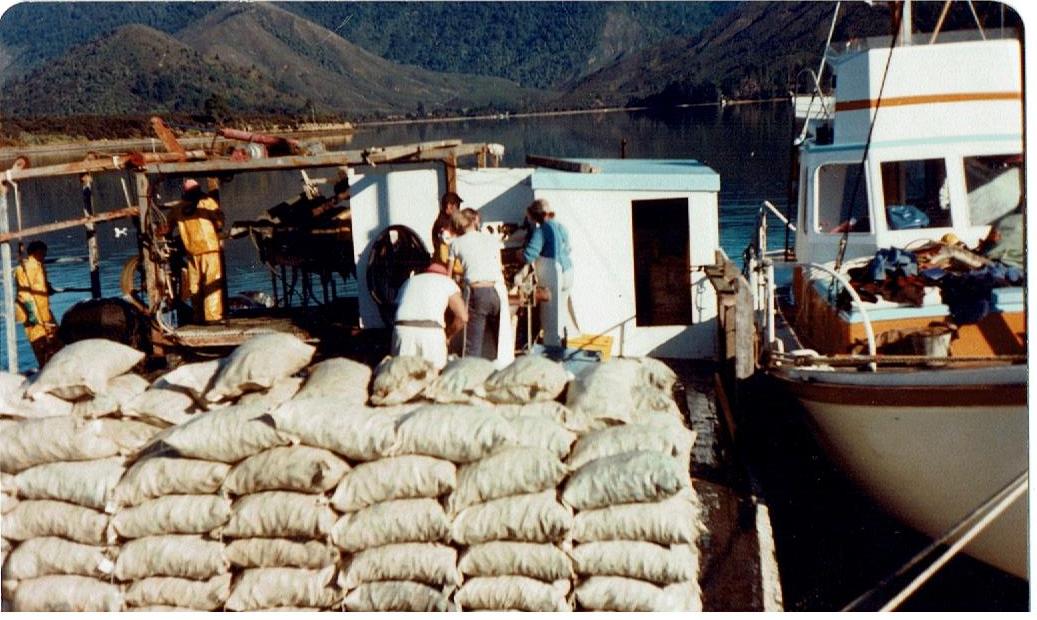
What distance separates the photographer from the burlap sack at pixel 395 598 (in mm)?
6152

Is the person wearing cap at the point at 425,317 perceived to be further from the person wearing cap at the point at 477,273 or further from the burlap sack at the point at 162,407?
the burlap sack at the point at 162,407

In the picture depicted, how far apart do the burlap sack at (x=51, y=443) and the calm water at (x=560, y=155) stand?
704 centimetres

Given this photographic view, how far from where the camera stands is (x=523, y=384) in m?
6.65

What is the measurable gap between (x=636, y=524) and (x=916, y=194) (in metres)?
6.22

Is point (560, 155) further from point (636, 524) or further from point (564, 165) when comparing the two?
point (636, 524)

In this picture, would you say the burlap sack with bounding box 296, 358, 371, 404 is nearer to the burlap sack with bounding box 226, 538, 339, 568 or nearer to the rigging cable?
the burlap sack with bounding box 226, 538, 339, 568

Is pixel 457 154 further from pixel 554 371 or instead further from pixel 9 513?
pixel 9 513

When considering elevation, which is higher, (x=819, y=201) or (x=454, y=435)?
(x=819, y=201)

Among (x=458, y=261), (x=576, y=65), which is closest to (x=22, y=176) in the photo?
(x=458, y=261)

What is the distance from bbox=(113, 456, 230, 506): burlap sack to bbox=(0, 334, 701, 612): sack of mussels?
11mm

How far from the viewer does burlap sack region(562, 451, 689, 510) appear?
5840 millimetres

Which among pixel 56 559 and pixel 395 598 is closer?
pixel 395 598

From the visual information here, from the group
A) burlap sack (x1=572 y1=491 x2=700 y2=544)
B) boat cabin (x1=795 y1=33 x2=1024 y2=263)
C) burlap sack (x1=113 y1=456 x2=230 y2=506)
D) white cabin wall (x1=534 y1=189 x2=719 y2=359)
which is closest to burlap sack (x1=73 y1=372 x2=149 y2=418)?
burlap sack (x1=113 y1=456 x2=230 y2=506)

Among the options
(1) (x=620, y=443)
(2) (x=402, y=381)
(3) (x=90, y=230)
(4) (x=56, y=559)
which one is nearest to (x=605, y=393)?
(1) (x=620, y=443)
